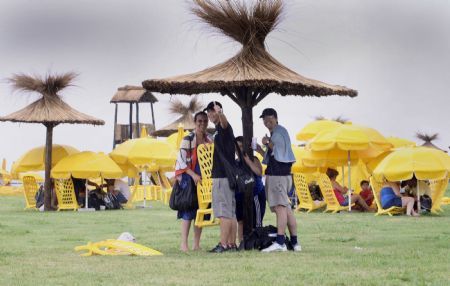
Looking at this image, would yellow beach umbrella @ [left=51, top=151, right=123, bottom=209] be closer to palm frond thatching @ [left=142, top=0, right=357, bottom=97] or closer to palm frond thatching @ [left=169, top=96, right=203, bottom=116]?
palm frond thatching @ [left=142, top=0, right=357, bottom=97]

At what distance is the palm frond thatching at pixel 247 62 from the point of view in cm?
1165

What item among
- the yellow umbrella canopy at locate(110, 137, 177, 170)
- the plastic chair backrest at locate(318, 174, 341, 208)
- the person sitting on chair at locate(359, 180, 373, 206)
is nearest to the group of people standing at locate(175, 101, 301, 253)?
the plastic chair backrest at locate(318, 174, 341, 208)

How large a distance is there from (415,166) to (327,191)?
2765 millimetres

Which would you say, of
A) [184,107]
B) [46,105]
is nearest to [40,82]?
[46,105]

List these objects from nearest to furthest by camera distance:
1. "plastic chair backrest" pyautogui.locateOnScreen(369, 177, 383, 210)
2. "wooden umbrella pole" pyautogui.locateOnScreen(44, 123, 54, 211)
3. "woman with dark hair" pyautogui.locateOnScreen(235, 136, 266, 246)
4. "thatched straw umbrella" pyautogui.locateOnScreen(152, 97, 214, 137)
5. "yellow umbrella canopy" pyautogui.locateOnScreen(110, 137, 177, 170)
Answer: "woman with dark hair" pyautogui.locateOnScreen(235, 136, 266, 246)
"plastic chair backrest" pyautogui.locateOnScreen(369, 177, 383, 210)
"wooden umbrella pole" pyautogui.locateOnScreen(44, 123, 54, 211)
"yellow umbrella canopy" pyautogui.locateOnScreen(110, 137, 177, 170)
"thatched straw umbrella" pyautogui.locateOnScreen(152, 97, 214, 137)

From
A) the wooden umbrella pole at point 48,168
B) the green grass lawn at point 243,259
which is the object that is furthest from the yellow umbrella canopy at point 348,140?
the wooden umbrella pole at point 48,168

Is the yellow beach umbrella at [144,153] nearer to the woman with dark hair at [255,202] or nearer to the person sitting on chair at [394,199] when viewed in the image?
the person sitting on chair at [394,199]

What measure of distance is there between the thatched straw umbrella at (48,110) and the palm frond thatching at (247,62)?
39.3 feet

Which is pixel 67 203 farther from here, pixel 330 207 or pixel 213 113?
pixel 213 113

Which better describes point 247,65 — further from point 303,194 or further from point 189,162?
point 303,194

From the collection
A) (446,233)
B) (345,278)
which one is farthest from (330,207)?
(345,278)

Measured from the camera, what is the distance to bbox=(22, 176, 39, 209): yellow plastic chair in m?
24.8

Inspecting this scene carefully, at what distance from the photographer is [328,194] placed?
21453mm

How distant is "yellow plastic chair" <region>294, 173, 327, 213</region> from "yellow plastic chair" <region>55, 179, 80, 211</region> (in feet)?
17.4
